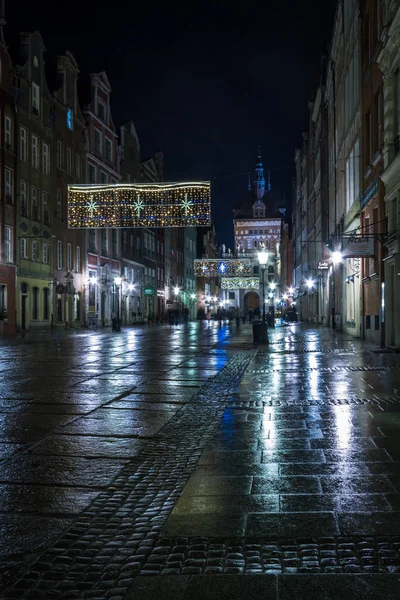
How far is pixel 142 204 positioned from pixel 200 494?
87.8 ft

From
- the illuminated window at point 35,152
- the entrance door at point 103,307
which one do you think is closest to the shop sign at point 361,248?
the illuminated window at point 35,152

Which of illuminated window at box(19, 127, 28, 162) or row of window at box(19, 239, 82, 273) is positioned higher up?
illuminated window at box(19, 127, 28, 162)

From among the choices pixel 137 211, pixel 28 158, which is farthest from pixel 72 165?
pixel 137 211

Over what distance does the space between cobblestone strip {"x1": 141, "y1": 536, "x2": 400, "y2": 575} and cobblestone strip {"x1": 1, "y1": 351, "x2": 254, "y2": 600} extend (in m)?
0.16

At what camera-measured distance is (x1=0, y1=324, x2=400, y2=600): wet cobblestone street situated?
3.37m

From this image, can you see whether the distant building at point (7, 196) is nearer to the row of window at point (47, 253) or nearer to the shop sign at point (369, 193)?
the row of window at point (47, 253)

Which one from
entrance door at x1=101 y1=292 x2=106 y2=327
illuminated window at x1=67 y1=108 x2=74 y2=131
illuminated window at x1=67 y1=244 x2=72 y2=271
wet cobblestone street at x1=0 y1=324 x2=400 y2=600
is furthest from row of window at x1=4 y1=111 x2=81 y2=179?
wet cobblestone street at x1=0 y1=324 x2=400 y2=600

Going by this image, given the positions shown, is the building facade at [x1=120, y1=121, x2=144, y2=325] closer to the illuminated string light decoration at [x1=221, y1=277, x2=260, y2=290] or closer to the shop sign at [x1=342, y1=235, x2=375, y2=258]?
the illuminated string light decoration at [x1=221, y1=277, x2=260, y2=290]

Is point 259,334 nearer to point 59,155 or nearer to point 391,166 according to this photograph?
point 391,166

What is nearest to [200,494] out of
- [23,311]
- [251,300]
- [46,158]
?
[23,311]

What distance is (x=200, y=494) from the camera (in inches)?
193

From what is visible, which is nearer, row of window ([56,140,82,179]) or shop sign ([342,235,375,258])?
shop sign ([342,235,375,258])

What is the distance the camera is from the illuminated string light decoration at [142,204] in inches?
1198

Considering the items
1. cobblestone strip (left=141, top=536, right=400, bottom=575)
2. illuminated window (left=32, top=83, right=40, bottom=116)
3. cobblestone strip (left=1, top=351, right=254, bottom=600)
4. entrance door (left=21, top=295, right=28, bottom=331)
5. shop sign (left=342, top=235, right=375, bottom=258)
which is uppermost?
illuminated window (left=32, top=83, right=40, bottom=116)
